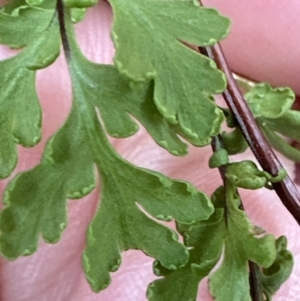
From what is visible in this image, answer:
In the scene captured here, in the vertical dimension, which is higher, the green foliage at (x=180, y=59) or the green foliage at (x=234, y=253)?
the green foliage at (x=180, y=59)

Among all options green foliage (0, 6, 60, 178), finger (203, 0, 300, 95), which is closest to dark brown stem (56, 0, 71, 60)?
green foliage (0, 6, 60, 178)

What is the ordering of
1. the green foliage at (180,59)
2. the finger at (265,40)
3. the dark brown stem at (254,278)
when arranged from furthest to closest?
the finger at (265,40), the dark brown stem at (254,278), the green foliage at (180,59)

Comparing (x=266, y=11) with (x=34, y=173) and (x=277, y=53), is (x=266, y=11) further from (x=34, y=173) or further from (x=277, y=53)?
(x=34, y=173)

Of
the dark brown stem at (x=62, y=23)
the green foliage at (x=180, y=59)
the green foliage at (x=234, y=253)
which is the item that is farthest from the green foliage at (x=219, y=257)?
the dark brown stem at (x=62, y=23)

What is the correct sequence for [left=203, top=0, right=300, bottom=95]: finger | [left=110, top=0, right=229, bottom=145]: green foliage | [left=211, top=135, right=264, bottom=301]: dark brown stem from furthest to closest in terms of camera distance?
[left=203, top=0, right=300, bottom=95]: finger → [left=211, top=135, right=264, bottom=301]: dark brown stem → [left=110, top=0, right=229, bottom=145]: green foliage

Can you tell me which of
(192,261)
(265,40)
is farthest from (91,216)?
(265,40)

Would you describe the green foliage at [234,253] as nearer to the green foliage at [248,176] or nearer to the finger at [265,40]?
the green foliage at [248,176]

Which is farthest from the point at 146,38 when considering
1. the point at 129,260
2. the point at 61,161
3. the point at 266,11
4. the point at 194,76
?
Answer: the point at 266,11

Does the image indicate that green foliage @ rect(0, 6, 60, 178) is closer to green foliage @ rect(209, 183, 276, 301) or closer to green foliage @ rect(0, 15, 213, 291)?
green foliage @ rect(0, 15, 213, 291)

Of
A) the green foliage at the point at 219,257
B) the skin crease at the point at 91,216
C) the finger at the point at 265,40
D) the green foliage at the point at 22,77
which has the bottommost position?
the skin crease at the point at 91,216
